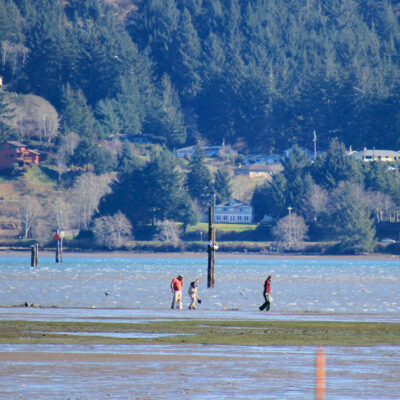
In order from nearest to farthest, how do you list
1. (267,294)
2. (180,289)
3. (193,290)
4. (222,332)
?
1. (222,332)
2. (267,294)
3. (193,290)
4. (180,289)

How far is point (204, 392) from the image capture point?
77.9 ft

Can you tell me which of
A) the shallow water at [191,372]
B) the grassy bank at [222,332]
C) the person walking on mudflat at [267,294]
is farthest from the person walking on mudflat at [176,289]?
the shallow water at [191,372]

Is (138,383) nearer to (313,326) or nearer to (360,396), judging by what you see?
(360,396)

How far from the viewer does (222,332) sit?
3722cm

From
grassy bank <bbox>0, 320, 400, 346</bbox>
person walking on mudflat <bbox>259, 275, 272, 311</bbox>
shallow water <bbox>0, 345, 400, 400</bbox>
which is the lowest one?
shallow water <bbox>0, 345, 400, 400</bbox>

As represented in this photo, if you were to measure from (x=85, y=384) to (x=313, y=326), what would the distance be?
17047 millimetres

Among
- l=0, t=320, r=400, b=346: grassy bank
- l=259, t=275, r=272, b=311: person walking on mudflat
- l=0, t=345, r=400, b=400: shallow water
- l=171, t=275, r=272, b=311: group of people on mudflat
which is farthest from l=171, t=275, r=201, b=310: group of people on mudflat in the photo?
l=0, t=345, r=400, b=400: shallow water

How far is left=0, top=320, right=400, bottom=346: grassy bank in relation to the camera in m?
33.9

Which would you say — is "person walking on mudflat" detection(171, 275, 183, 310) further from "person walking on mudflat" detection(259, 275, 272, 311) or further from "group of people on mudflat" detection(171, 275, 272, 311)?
"person walking on mudflat" detection(259, 275, 272, 311)

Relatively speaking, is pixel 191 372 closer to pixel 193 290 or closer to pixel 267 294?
A: pixel 267 294

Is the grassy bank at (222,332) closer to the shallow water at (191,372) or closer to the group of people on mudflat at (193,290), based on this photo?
the shallow water at (191,372)

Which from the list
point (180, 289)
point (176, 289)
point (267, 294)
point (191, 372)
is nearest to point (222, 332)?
point (191, 372)

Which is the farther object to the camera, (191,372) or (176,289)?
(176,289)

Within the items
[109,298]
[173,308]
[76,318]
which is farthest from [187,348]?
[109,298]
